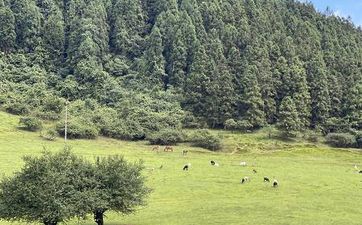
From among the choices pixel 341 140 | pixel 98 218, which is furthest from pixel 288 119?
pixel 98 218

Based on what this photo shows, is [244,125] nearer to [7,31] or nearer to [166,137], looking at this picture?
[166,137]

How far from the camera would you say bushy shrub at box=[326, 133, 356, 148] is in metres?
134

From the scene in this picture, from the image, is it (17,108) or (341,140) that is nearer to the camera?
(341,140)

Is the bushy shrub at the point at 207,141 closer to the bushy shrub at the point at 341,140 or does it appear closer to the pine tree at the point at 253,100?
the pine tree at the point at 253,100

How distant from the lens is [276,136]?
465 feet

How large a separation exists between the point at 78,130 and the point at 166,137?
2090 cm

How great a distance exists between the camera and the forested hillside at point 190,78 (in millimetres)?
Answer: 148125

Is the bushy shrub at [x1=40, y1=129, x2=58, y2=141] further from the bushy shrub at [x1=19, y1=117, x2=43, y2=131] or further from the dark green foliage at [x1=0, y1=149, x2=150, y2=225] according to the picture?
the dark green foliage at [x1=0, y1=149, x2=150, y2=225]

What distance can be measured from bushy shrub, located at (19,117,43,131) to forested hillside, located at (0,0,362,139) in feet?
25.4

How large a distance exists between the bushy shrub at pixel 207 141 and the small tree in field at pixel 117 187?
6667cm

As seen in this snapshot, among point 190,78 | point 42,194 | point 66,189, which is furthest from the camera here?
Result: point 190,78

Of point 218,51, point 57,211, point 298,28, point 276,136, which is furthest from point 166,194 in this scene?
point 298,28

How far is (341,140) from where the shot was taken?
443ft

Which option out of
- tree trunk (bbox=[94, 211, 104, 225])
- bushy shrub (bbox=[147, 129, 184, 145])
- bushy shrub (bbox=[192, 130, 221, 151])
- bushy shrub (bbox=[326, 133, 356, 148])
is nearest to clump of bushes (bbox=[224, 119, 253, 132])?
bushy shrub (bbox=[147, 129, 184, 145])
